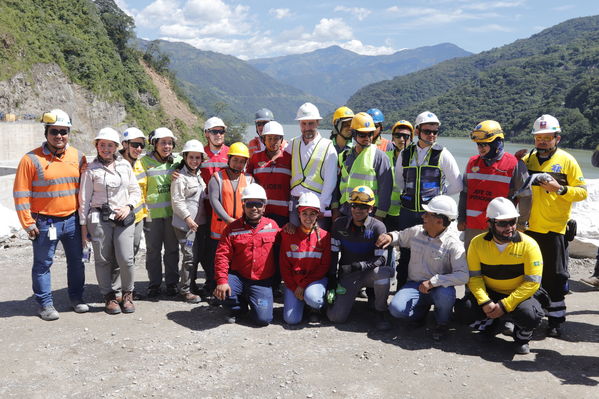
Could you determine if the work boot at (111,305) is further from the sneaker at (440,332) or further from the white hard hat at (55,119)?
the sneaker at (440,332)

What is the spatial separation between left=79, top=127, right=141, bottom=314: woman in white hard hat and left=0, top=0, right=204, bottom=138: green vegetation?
3505 cm

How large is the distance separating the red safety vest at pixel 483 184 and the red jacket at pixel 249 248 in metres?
2.13

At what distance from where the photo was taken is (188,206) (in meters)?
5.51

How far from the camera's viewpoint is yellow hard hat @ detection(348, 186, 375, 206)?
475 cm

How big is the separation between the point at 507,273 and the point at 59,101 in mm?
39782

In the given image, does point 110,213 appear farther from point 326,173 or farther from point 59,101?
point 59,101

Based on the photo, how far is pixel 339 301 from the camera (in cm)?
500

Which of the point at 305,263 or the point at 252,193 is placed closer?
the point at 252,193

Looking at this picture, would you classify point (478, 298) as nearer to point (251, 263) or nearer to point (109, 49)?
point (251, 263)

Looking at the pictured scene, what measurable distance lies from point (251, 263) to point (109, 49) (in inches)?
1940

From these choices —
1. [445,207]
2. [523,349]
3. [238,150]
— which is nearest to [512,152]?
[445,207]

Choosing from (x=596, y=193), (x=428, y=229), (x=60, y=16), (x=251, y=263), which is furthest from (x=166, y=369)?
(x=60, y=16)

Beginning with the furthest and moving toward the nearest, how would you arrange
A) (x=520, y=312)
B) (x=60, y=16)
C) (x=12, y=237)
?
1. (x=60, y=16)
2. (x=12, y=237)
3. (x=520, y=312)

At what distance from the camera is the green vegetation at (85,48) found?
1412 inches
